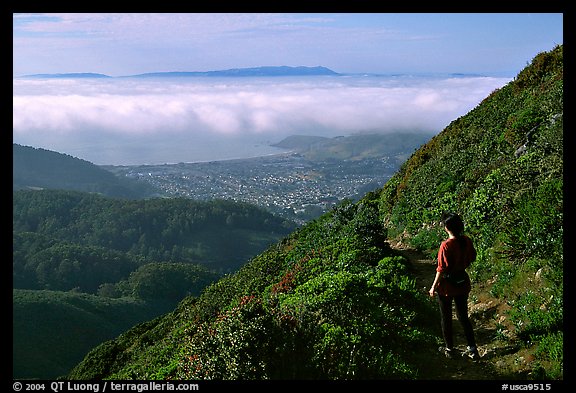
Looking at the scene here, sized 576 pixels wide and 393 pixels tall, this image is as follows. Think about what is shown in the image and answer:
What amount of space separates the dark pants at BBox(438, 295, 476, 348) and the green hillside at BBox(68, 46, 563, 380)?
36cm

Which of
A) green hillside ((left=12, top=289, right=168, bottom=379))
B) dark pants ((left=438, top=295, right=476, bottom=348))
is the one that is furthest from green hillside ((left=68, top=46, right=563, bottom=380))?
green hillside ((left=12, top=289, right=168, bottom=379))

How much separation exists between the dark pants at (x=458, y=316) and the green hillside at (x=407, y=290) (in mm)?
360

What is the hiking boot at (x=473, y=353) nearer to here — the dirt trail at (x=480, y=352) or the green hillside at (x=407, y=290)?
the dirt trail at (x=480, y=352)

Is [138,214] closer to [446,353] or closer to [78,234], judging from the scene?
[78,234]

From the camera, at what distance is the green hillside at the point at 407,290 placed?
6.77 metres

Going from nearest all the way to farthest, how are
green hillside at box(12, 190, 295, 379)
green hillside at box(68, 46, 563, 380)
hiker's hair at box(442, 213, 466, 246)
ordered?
green hillside at box(68, 46, 563, 380), hiker's hair at box(442, 213, 466, 246), green hillside at box(12, 190, 295, 379)

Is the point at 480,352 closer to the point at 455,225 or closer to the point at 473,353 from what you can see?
the point at 473,353

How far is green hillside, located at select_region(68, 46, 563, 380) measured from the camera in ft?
22.2

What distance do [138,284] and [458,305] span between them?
124 metres

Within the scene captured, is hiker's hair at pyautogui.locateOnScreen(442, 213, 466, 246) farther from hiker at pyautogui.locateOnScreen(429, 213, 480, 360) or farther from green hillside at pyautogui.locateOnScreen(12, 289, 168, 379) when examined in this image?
green hillside at pyautogui.locateOnScreen(12, 289, 168, 379)

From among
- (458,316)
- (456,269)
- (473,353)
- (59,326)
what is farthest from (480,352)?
(59,326)

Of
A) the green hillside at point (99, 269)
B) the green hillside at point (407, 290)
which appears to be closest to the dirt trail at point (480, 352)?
the green hillside at point (407, 290)
